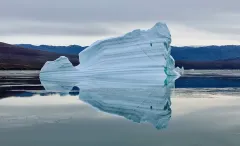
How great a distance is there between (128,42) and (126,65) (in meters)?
1.43

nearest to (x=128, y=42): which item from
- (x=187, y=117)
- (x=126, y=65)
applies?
(x=126, y=65)

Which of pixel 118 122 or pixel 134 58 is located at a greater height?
pixel 134 58

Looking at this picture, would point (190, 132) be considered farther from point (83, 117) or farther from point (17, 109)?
point (17, 109)

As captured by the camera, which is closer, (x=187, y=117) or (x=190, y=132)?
(x=190, y=132)

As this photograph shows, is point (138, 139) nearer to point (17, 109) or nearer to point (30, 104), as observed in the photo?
point (17, 109)

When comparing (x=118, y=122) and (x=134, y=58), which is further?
(x=134, y=58)

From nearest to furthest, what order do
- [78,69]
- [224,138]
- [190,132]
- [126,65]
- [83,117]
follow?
1. [224,138]
2. [190,132]
3. [83,117]
4. [126,65]
5. [78,69]

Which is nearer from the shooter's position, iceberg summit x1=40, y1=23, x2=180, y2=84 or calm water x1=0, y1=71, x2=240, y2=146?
calm water x1=0, y1=71, x2=240, y2=146

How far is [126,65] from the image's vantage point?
85.8ft

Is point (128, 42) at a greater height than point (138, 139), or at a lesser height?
greater

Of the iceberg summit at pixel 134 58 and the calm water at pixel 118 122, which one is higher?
the iceberg summit at pixel 134 58

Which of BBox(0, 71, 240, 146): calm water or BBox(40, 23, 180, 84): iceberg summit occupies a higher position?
BBox(40, 23, 180, 84): iceberg summit

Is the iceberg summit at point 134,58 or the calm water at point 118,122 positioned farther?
the iceberg summit at point 134,58

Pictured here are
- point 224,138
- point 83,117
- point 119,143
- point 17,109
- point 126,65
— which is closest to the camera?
point 119,143
